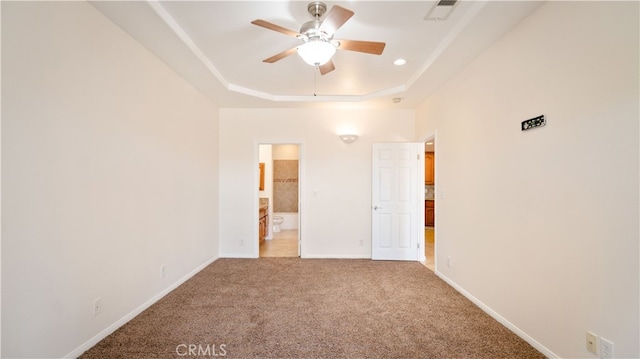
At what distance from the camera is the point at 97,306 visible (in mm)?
2088

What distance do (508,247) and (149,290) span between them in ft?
11.4

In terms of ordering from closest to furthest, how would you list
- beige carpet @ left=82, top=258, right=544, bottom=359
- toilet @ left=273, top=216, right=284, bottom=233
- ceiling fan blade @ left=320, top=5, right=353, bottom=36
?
ceiling fan blade @ left=320, top=5, right=353, bottom=36, beige carpet @ left=82, top=258, right=544, bottom=359, toilet @ left=273, top=216, right=284, bottom=233

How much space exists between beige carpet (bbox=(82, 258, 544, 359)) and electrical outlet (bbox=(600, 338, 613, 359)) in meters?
0.47

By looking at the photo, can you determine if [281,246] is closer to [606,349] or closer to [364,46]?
[364,46]

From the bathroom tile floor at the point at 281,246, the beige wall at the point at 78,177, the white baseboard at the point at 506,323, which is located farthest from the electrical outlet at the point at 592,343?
the bathroom tile floor at the point at 281,246

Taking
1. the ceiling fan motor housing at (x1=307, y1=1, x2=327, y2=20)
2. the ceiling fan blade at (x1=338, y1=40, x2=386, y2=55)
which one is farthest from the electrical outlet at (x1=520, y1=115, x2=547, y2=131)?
the ceiling fan motor housing at (x1=307, y1=1, x2=327, y2=20)

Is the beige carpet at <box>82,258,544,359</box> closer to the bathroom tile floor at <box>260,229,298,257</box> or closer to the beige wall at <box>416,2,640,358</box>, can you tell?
the beige wall at <box>416,2,640,358</box>

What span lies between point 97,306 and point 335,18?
2831 mm

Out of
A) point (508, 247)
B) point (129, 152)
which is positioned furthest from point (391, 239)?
point (129, 152)

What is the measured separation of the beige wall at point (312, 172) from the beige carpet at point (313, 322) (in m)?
1.04

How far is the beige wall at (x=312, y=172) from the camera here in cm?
460

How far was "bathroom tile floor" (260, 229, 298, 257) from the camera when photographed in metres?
4.93

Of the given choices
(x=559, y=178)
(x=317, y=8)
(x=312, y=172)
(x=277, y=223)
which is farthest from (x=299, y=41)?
(x=277, y=223)

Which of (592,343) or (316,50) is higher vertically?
(316,50)
